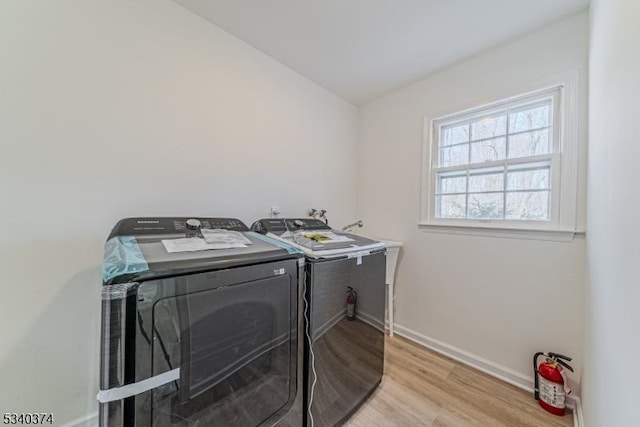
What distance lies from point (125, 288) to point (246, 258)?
0.40m

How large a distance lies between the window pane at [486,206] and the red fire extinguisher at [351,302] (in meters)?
1.36

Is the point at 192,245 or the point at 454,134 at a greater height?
the point at 454,134

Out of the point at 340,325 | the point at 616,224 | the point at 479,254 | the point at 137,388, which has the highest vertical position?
the point at 616,224

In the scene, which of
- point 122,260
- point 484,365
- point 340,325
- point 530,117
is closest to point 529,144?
point 530,117

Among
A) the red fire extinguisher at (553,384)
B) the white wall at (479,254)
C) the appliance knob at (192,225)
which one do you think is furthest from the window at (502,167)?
the appliance knob at (192,225)

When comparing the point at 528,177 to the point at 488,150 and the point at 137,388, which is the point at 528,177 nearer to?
the point at 488,150

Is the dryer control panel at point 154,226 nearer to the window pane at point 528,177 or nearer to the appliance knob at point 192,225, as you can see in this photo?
the appliance knob at point 192,225

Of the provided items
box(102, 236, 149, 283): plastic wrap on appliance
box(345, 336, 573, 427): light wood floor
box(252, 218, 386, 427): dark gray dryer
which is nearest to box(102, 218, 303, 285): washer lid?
box(102, 236, 149, 283): plastic wrap on appliance

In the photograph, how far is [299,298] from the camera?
47.1 inches

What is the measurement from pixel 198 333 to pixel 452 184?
2.29 metres

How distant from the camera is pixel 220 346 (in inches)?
37.2

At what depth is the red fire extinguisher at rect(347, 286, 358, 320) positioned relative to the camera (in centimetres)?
144

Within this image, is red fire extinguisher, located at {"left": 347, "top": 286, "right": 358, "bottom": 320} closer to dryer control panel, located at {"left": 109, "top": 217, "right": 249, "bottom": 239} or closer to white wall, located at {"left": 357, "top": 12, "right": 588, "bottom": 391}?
dryer control panel, located at {"left": 109, "top": 217, "right": 249, "bottom": 239}

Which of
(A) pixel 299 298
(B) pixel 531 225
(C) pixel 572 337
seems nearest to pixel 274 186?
(A) pixel 299 298
